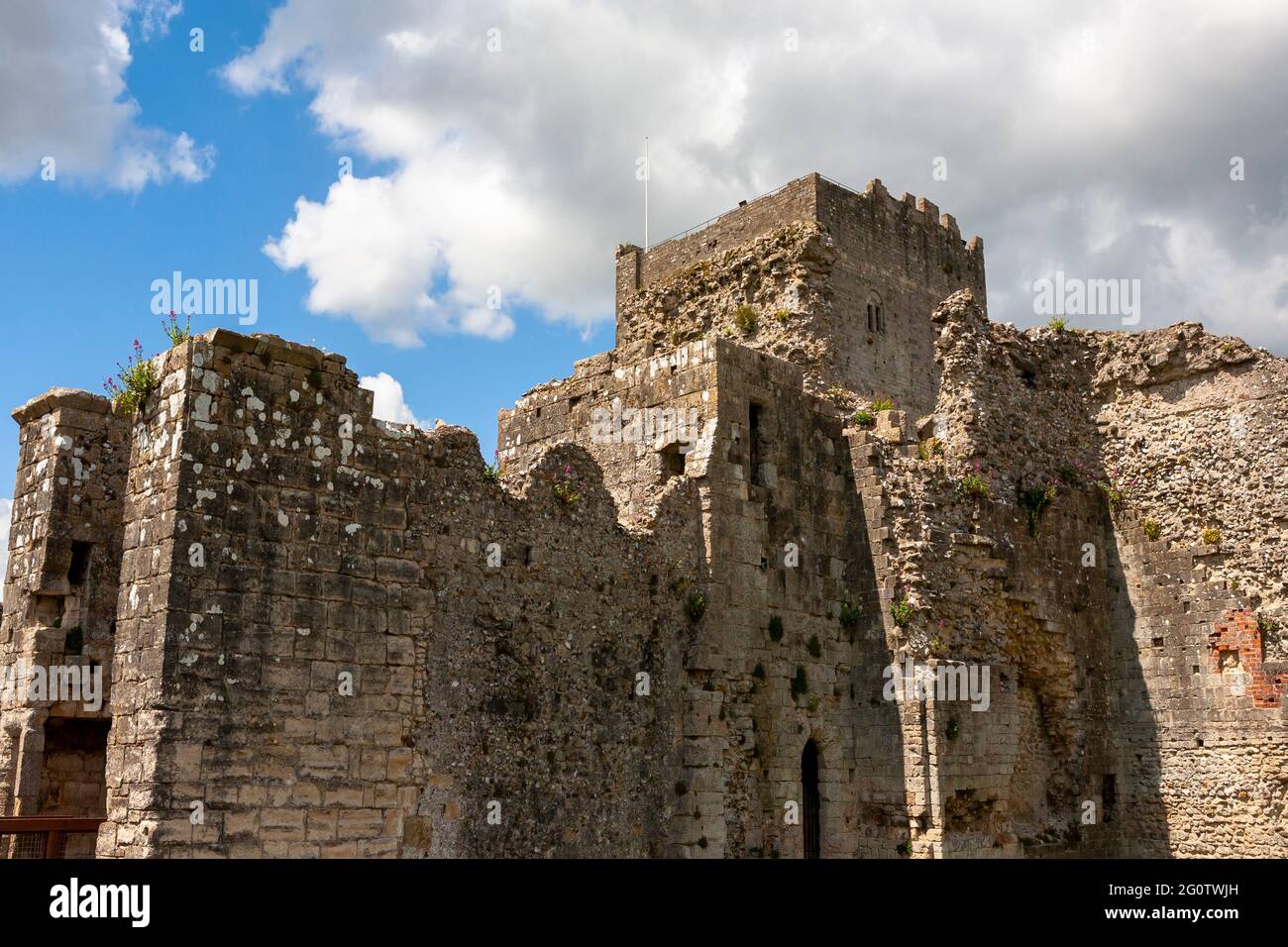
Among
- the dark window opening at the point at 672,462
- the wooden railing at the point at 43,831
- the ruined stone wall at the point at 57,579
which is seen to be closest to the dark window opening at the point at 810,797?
the dark window opening at the point at 672,462

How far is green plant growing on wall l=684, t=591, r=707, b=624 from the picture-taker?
15.0 meters

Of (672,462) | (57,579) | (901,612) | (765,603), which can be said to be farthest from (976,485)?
(57,579)

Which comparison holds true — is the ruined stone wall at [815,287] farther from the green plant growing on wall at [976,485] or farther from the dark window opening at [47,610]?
the dark window opening at [47,610]

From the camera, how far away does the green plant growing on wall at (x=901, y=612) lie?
54.6ft

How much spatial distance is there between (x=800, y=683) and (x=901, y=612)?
173cm

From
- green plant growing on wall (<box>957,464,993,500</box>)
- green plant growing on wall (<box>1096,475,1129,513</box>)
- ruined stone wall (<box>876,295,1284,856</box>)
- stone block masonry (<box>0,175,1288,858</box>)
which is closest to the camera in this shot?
stone block masonry (<box>0,175,1288,858</box>)

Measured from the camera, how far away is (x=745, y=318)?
22.6 meters

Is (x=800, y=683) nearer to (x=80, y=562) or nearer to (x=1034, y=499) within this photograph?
(x=1034, y=499)

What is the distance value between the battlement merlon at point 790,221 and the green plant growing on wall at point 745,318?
1.83 meters

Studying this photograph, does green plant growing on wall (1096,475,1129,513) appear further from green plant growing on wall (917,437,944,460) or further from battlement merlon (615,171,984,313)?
battlement merlon (615,171,984,313)

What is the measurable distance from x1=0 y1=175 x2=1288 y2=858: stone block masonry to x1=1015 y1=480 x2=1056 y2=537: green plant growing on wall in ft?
0.26

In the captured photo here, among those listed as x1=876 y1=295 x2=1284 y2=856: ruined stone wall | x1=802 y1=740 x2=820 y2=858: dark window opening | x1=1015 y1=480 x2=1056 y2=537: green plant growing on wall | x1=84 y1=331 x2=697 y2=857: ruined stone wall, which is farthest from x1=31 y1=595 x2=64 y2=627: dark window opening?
x1=1015 y1=480 x2=1056 y2=537: green plant growing on wall

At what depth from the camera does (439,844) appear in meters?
11.7
